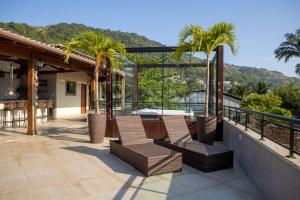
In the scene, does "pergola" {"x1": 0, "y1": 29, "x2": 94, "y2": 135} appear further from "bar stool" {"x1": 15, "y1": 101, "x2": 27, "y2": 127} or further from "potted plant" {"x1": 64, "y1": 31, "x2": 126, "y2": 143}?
"bar stool" {"x1": 15, "y1": 101, "x2": 27, "y2": 127}

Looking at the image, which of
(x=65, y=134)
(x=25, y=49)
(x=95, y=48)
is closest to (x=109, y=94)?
(x=95, y=48)

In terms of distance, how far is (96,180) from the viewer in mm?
4250

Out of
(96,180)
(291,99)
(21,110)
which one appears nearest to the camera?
(96,180)

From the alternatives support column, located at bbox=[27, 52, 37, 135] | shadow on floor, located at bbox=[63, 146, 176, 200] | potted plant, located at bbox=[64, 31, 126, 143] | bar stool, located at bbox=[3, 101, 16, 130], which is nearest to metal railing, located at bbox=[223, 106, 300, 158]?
shadow on floor, located at bbox=[63, 146, 176, 200]

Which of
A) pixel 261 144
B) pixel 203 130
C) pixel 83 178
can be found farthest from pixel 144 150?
pixel 203 130

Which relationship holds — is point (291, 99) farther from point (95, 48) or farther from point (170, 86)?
point (95, 48)

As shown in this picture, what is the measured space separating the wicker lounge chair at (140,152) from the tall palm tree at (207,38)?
7.78 feet

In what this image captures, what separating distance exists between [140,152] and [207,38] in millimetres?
3945

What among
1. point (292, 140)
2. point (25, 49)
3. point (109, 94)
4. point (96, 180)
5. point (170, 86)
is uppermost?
point (25, 49)

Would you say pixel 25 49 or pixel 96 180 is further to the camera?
pixel 25 49

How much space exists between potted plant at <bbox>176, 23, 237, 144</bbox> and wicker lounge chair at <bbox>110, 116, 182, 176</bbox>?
1960 mm

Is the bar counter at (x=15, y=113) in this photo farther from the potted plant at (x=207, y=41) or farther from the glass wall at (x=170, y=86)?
the potted plant at (x=207, y=41)

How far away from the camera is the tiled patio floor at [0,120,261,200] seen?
3.67m

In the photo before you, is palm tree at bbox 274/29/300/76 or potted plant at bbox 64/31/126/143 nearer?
potted plant at bbox 64/31/126/143
